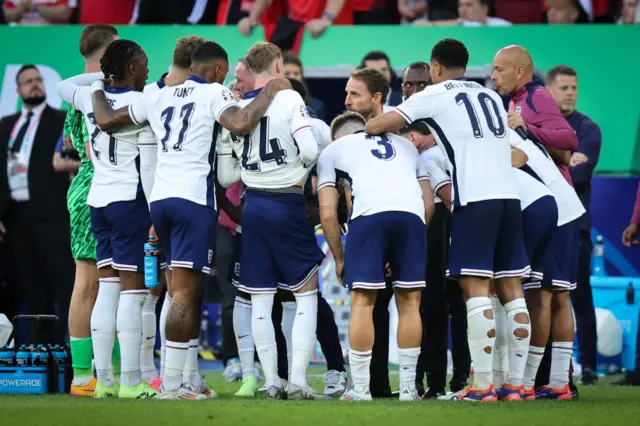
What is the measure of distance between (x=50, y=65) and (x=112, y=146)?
5002 mm

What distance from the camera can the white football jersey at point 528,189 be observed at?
866cm

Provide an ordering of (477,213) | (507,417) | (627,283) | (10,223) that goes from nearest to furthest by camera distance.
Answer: (507,417) < (477,213) < (627,283) < (10,223)

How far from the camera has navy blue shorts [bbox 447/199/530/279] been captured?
820 cm

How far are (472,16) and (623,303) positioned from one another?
3327 mm

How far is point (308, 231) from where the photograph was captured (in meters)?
8.53

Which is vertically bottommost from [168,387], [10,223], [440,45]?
A: [168,387]

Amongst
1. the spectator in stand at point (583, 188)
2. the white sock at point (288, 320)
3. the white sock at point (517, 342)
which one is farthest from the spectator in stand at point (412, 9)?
the white sock at point (517, 342)

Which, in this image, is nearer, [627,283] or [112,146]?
[112,146]

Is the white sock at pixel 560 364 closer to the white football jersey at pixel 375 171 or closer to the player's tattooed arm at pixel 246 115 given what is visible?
the white football jersey at pixel 375 171

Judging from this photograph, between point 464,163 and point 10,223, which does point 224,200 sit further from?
point 10,223

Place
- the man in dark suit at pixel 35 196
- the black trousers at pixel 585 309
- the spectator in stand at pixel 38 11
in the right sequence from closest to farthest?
the black trousers at pixel 585 309, the man in dark suit at pixel 35 196, the spectator in stand at pixel 38 11

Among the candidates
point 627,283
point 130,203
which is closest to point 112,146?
point 130,203

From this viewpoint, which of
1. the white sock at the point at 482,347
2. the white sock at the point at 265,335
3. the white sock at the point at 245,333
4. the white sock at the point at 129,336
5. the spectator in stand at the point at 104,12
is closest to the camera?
the white sock at the point at 482,347

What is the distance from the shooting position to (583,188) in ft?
36.8
